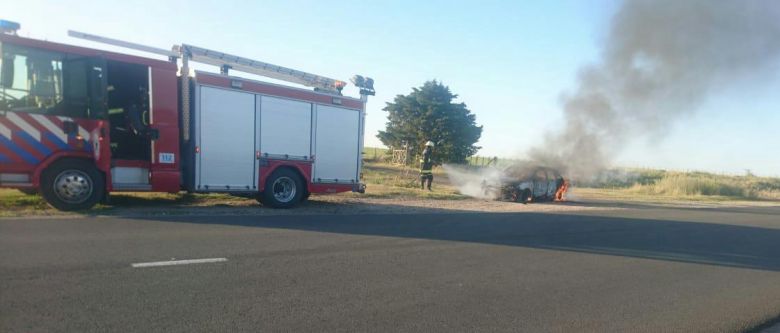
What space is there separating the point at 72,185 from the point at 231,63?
13.8 ft

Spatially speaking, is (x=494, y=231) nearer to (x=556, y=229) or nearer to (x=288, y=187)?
(x=556, y=229)

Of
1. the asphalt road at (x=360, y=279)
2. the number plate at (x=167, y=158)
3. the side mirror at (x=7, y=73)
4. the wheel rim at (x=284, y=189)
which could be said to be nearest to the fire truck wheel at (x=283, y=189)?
the wheel rim at (x=284, y=189)

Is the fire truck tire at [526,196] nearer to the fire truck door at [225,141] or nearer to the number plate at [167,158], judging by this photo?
the fire truck door at [225,141]

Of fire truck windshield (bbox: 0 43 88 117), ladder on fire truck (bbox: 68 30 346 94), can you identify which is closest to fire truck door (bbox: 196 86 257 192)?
ladder on fire truck (bbox: 68 30 346 94)

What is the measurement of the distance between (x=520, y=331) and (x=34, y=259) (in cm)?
489

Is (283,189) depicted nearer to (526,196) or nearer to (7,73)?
(7,73)

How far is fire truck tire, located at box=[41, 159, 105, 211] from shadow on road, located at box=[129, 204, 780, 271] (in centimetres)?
141

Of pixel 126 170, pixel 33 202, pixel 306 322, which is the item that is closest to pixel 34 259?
pixel 306 322

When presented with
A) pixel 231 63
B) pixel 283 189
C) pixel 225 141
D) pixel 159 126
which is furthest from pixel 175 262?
pixel 231 63

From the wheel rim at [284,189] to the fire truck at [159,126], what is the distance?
24 millimetres

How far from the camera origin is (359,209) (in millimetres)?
12398

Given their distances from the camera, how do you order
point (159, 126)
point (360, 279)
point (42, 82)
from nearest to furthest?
1. point (360, 279)
2. point (42, 82)
3. point (159, 126)

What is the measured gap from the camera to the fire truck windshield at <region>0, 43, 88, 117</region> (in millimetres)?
8516

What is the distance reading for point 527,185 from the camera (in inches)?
711
